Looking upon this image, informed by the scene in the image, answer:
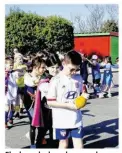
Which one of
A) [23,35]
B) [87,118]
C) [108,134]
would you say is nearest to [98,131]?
[108,134]

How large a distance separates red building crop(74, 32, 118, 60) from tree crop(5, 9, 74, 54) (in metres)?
1.23

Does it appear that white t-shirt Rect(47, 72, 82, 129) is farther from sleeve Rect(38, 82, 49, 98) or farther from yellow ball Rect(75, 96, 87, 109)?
sleeve Rect(38, 82, 49, 98)

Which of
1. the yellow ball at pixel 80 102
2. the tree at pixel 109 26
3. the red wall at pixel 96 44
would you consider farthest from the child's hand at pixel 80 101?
the tree at pixel 109 26

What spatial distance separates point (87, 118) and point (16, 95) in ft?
4.32

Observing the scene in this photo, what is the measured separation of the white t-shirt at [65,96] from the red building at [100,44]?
84.0 feet

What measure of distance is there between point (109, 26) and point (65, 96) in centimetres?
4277

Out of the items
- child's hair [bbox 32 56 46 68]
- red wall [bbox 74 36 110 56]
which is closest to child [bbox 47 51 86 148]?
child's hair [bbox 32 56 46 68]

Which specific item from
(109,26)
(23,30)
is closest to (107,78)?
(23,30)

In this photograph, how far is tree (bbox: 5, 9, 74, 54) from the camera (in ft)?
96.3

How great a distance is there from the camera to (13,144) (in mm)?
5398

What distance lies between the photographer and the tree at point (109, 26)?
45.3 m

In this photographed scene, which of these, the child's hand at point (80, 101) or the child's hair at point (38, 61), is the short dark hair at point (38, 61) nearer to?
the child's hair at point (38, 61)

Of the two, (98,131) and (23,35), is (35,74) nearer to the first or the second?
(98,131)

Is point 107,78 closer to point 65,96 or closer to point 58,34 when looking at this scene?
point 65,96
